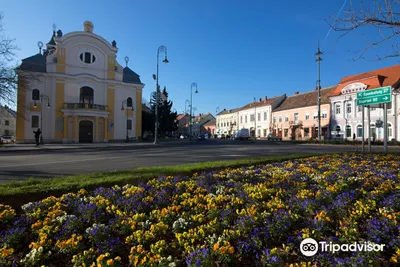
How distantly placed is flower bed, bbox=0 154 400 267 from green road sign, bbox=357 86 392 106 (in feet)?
31.7

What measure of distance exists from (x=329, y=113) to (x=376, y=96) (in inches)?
1436

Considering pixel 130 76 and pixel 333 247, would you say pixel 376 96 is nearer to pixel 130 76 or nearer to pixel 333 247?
pixel 333 247

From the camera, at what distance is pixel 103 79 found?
38.4 m

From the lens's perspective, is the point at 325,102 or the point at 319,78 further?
the point at 325,102

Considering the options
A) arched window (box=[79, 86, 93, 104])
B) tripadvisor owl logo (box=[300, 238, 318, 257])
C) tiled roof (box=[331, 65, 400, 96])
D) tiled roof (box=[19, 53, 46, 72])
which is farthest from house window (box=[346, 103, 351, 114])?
tiled roof (box=[19, 53, 46, 72])

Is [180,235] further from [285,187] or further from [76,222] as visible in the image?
[285,187]

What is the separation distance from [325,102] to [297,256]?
167 feet

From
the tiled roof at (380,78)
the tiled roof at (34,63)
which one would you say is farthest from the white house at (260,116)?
the tiled roof at (34,63)

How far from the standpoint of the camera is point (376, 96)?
43.3ft

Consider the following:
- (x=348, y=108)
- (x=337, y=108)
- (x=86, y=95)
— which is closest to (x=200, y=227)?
(x=86, y=95)

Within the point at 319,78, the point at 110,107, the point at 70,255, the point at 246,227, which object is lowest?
the point at 70,255

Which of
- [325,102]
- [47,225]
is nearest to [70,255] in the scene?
[47,225]

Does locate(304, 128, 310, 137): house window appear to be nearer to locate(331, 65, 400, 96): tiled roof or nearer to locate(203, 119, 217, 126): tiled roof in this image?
locate(331, 65, 400, 96): tiled roof

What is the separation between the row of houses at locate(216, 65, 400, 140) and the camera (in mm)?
37875
